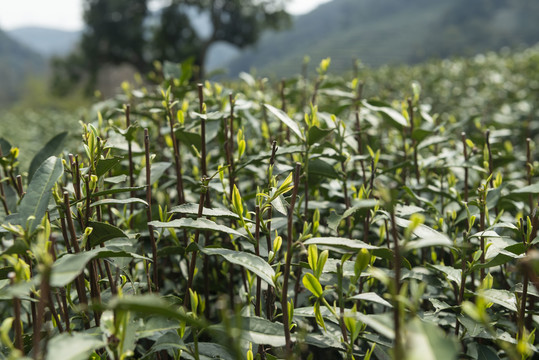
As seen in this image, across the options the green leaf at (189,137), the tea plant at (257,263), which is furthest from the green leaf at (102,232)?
the green leaf at (189,137)

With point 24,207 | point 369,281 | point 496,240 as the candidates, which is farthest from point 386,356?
point 24,207

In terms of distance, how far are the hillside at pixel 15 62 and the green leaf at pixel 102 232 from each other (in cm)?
7184

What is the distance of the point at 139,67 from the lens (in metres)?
25.3

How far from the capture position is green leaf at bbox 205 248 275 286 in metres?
0.85

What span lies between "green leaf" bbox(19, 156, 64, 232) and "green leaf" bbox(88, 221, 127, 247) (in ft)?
0.40

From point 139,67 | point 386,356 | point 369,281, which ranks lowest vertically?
point 386,356

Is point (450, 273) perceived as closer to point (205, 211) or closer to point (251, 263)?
point (251, 263)

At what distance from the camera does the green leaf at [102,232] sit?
92 cm

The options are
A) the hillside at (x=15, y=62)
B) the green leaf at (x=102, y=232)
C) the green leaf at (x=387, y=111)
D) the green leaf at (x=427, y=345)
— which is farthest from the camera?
the hillside at (x=15, y=62)

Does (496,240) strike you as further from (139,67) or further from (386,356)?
(139,67)

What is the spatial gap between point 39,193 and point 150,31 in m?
26.3

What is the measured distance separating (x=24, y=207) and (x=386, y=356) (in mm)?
840

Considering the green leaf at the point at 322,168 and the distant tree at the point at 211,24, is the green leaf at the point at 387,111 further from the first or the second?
the distant tree at the point at 211,24

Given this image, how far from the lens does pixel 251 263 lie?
87cm
